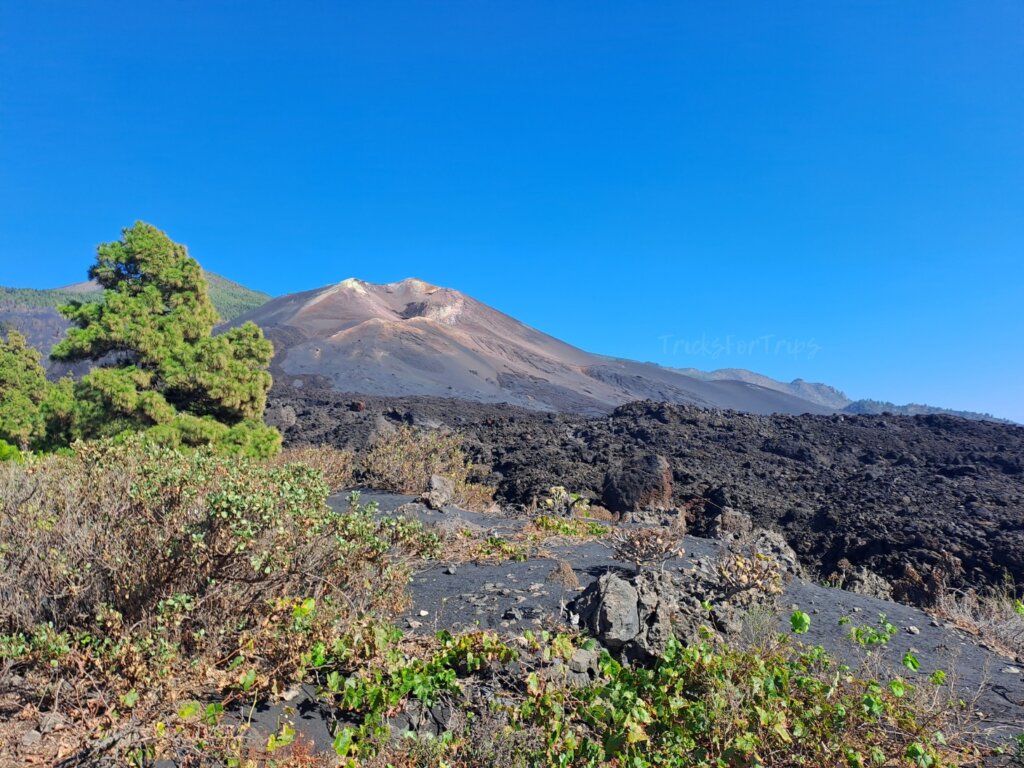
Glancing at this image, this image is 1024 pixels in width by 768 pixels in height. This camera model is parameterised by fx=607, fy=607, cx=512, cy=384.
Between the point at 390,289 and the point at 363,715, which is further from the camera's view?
the point at 390,289

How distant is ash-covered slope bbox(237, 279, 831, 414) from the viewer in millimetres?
35625

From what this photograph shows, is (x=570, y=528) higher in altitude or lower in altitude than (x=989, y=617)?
higher

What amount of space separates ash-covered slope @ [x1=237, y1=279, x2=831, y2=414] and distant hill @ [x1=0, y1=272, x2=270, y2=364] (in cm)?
644

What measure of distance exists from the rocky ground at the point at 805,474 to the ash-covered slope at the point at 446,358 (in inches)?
542

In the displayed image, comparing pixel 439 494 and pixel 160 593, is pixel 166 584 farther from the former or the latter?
pixel 439 494

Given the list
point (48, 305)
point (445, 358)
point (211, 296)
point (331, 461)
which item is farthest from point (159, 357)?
point (48, 305)

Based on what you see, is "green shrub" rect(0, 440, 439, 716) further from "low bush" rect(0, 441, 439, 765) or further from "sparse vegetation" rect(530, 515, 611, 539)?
"sparse vegetation" rect(530, 515, 611, 539)

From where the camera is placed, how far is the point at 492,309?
67188mm

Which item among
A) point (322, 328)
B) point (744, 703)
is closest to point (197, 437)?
point (744, 703)

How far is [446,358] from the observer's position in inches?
1606

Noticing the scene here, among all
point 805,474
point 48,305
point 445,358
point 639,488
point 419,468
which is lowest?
point 419,468

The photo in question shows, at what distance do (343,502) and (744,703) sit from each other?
6569 mm

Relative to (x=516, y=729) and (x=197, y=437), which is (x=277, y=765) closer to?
(x=516, y=729)

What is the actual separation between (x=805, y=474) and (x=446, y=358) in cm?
2977
